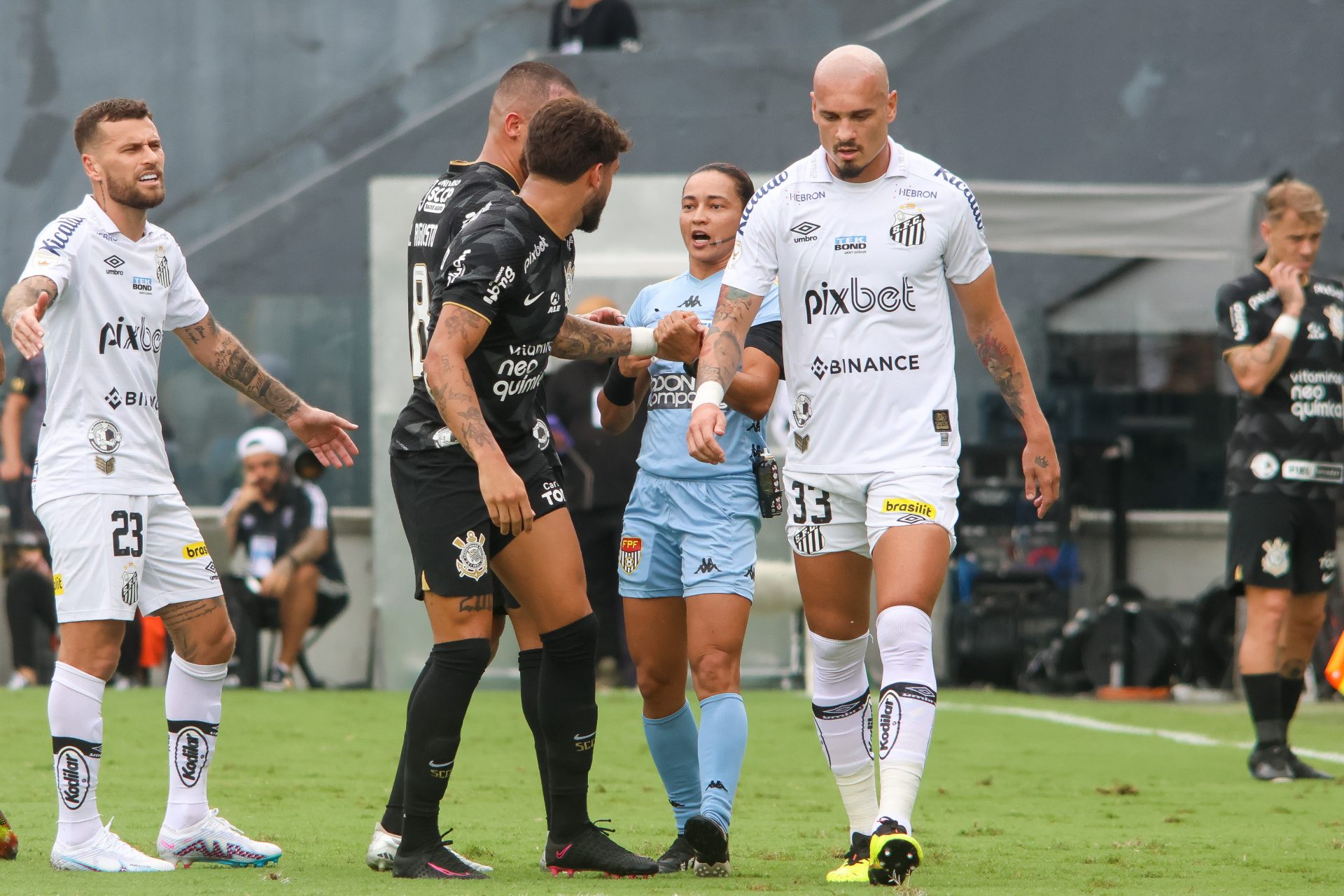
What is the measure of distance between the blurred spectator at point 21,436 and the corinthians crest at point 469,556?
27.2 ft

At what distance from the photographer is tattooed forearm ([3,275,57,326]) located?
5000mm

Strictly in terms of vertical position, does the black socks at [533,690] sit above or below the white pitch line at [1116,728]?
above

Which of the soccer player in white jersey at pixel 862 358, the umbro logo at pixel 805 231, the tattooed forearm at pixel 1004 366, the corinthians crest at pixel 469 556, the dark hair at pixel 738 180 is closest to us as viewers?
the corinthians crest at pixel 469 556

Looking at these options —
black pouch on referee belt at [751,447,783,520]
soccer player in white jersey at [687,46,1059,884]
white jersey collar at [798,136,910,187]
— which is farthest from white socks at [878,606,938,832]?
white jersey collar at [798,136,910,187]

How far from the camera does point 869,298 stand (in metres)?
5.17

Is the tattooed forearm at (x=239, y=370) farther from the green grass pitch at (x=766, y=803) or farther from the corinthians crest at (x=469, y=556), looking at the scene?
the green grass pitch at (x=766, y=803)

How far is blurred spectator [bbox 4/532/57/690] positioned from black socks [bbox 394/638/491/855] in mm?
8571

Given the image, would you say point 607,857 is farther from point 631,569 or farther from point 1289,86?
point 1289,86

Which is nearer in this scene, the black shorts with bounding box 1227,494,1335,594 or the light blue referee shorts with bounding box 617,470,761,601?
the light blue referee shorts with bounding box 617,470,761,601

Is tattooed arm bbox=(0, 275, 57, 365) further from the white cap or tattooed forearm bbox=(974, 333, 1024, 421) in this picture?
the white cap

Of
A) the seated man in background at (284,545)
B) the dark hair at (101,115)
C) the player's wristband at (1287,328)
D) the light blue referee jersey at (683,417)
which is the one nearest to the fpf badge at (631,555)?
the light blue referee jersey at (683,417)

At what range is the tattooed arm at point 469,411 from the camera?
4.77 metres

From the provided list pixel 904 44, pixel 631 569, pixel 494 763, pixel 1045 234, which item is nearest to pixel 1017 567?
pixel 1045 234

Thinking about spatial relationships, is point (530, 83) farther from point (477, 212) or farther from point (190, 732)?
point (190, 732)
